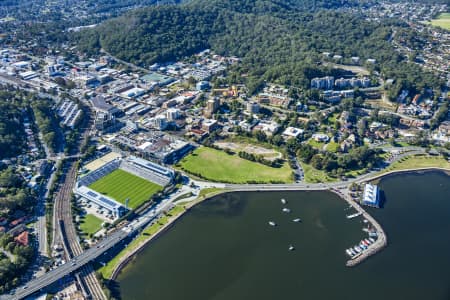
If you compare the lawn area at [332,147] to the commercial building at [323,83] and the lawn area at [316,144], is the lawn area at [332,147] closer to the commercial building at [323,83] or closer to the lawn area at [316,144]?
the lawn area at [316,144]

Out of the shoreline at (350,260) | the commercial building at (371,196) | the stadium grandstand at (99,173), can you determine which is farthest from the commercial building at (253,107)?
the stadium grandstand at (99,173)

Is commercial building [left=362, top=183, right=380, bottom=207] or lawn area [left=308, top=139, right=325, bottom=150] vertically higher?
lawn area [left=308, top=139, right=325, bottom=150]

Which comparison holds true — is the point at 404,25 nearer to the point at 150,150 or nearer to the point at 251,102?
the point at 251,102

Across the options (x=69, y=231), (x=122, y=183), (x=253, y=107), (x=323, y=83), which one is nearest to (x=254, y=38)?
(x=323, y=83)

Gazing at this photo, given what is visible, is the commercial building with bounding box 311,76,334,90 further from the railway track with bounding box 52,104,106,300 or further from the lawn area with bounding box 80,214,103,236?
the lawn area with bounding box 80,214,103,236

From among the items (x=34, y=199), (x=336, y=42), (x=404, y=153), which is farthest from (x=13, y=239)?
(x=336, y=42)

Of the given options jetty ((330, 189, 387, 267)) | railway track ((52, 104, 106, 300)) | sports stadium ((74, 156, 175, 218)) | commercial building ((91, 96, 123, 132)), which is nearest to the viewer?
railway track ((52, 104, 106, 300))

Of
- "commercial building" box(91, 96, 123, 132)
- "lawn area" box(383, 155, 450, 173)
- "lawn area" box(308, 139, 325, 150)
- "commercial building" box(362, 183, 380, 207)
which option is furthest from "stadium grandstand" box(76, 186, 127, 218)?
"lawn area" box(383, 155, 450, 173)

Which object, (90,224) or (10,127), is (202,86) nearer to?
(10,127)
